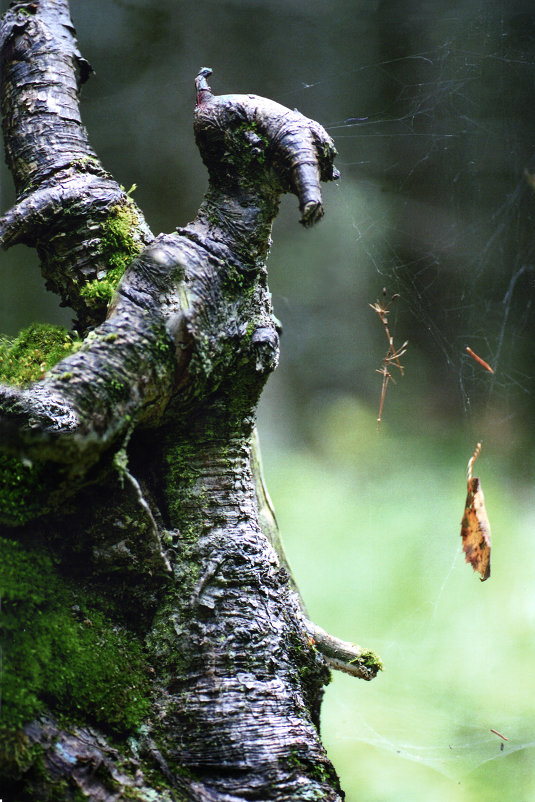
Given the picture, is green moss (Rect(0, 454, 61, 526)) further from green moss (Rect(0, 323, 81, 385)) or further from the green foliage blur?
the green foliage blur

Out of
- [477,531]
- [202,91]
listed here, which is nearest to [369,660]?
[477,531]

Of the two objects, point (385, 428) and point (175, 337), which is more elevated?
point (385, 428)

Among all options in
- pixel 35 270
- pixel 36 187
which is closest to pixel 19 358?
pixel 36 187

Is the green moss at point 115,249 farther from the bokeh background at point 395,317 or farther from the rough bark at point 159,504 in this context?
the bokeh background at point 395,317

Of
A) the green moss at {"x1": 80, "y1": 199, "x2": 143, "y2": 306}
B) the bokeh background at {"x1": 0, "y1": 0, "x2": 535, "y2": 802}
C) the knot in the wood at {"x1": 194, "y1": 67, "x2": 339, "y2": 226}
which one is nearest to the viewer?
the knot in the wood at {"x1": 194, "y1": 67, "x2": 339, "y2": 226}

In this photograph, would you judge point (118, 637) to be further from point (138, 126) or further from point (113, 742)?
point (138, 126)

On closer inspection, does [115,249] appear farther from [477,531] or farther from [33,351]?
[477,531]

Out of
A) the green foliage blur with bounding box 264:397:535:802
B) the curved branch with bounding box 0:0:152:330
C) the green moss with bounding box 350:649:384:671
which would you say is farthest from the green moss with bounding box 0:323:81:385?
the green foliage blur with bounding box 264:397:535:802
